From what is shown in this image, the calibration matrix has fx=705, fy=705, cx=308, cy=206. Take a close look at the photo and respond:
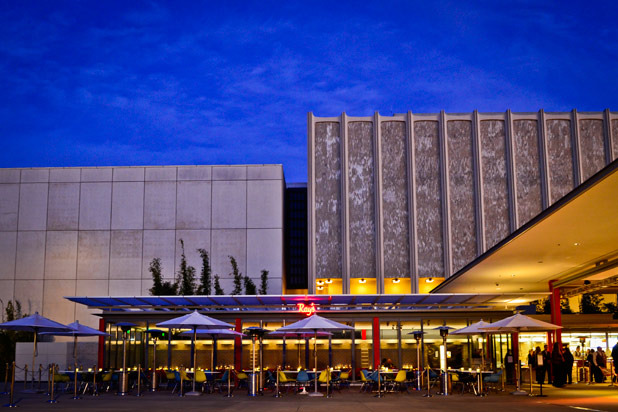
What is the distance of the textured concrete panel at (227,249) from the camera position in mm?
40688

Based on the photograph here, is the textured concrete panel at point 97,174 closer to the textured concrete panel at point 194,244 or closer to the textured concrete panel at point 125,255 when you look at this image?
the textured concrete panel at point 125,255

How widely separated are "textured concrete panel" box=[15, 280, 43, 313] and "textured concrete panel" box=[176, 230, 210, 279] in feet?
27.5

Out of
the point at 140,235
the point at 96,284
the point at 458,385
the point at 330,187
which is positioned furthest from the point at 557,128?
the point at 96,284

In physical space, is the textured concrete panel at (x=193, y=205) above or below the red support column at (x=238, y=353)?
above

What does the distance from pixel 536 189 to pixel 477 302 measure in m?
15.6

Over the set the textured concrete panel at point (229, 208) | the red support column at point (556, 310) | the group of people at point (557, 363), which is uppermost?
the textured concrete panel at point (229, 208)

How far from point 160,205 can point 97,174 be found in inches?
168

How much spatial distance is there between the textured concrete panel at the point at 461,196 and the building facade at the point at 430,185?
2.3 inches

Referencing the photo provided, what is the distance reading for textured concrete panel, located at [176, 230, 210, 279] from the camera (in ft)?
Result: 133

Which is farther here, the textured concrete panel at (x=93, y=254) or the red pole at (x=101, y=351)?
the textured concrete panel at (x=93, y=254)

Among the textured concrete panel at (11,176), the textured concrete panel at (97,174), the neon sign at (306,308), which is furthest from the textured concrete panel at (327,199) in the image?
the textured concrete panel at (11,176)

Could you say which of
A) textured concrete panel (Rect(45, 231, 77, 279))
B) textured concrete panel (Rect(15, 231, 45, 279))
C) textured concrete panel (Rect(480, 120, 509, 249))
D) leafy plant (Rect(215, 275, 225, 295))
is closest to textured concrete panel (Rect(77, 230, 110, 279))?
textured concrete panel (Rect(45, 231, 77, 279))

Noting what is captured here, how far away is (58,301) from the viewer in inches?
1606

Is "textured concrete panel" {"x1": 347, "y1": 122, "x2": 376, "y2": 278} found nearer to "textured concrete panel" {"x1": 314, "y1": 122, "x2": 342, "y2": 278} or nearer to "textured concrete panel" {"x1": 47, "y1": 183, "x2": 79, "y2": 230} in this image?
"textured concrete panel" {"x1": 314, "y1": 122, "x2": 342, "y2": 278}
